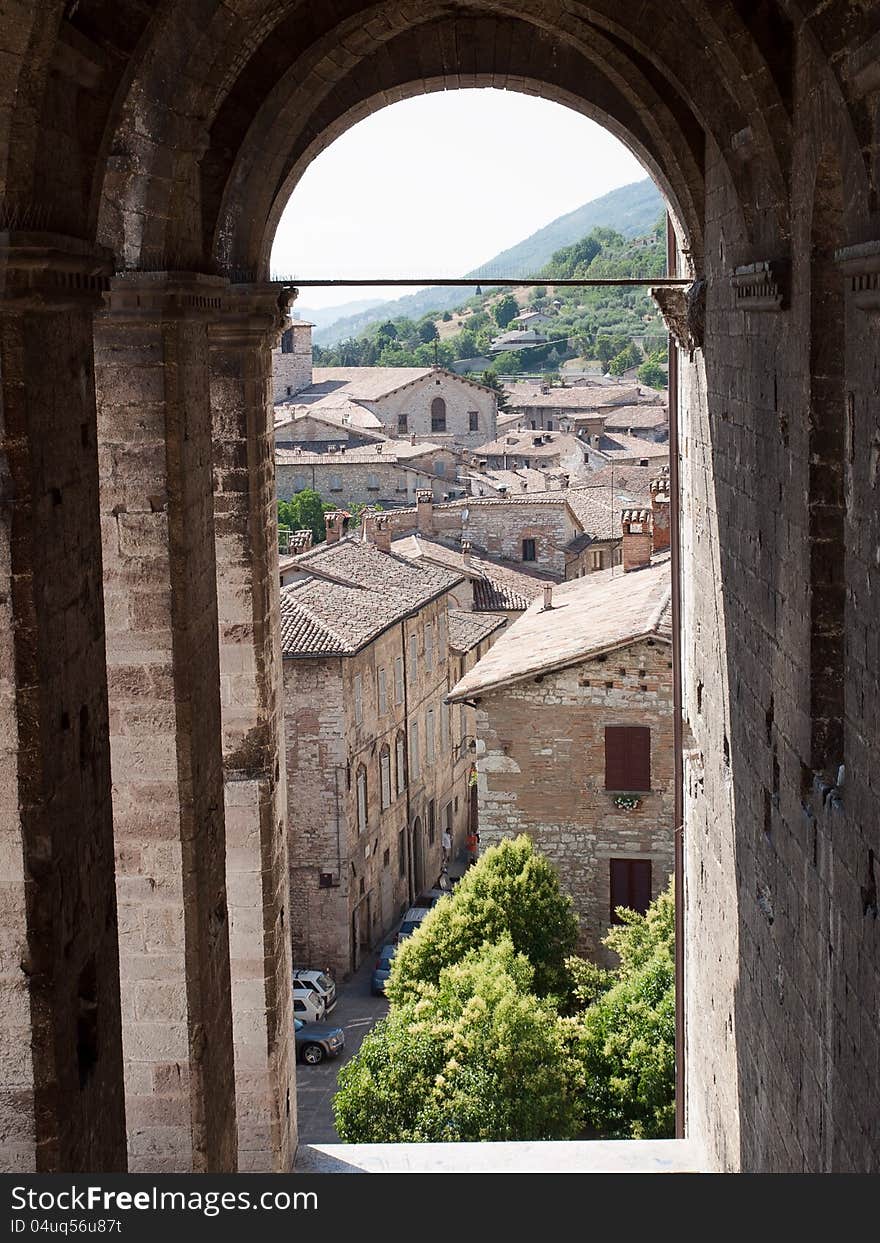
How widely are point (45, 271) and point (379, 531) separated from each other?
1347 inches

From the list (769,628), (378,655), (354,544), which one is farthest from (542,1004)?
(354,544)

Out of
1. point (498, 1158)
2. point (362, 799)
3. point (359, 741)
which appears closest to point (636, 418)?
point (362, 799)

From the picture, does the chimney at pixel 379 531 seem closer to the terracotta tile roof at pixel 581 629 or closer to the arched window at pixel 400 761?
the arched window at pixel 400 761

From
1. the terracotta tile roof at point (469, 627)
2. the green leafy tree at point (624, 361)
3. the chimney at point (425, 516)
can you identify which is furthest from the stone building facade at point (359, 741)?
the green leafy tree at point (624, 361)

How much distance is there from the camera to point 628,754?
86.0 feet

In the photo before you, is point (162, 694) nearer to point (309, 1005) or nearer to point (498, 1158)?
point (498, 1158)

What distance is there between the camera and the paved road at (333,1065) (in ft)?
85.2

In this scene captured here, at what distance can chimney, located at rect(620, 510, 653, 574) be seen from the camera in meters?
32.6

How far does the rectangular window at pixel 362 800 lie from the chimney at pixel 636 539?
6.21 m

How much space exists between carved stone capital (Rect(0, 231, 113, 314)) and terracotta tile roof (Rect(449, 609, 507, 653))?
34.1 metres

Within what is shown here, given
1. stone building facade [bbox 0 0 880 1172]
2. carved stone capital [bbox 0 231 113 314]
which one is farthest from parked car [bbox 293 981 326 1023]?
carved stone capital [bbox 0 231 113 314]

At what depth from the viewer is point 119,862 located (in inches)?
387

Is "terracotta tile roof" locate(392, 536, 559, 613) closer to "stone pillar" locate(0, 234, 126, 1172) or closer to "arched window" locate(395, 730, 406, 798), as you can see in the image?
"arched window" locate(395, 730, 406, 798)

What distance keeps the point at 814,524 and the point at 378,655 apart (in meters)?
25.6
